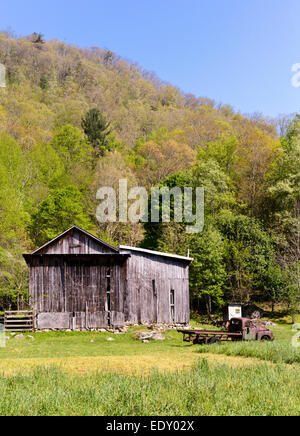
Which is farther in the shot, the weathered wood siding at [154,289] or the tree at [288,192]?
the tree at [288,192]

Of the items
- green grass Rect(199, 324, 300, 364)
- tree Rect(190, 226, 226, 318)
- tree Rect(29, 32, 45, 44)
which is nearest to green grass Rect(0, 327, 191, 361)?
green grass Rect(199, 324, 300, 364)

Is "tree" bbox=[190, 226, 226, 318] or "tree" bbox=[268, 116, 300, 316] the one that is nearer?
"tree" bbox=[190, 226, 226, 318]

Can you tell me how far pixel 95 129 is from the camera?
7525 centimetres

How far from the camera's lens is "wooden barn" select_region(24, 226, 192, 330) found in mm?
32281

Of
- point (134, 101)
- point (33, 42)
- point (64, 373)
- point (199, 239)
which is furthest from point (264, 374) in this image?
point (33, 42)

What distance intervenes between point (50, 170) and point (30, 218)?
43.0ft

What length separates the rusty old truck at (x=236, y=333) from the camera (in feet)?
80.8

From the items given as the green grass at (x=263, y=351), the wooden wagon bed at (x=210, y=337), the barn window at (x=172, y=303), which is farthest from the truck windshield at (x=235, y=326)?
the barn window at (x=172, y=303)

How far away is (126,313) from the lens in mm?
33031

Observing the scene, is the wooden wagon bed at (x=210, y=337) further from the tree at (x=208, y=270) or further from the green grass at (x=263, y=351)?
the tree at (x=208, y=270)

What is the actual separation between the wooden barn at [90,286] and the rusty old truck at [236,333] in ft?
24.2

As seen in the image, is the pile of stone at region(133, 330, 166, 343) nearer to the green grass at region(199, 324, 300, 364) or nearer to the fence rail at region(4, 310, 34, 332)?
the green grass at region(199, 324, 300, 364)

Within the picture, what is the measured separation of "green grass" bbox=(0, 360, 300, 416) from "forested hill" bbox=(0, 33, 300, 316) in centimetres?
2792

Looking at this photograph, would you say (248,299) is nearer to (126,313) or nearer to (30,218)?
(126,313)
